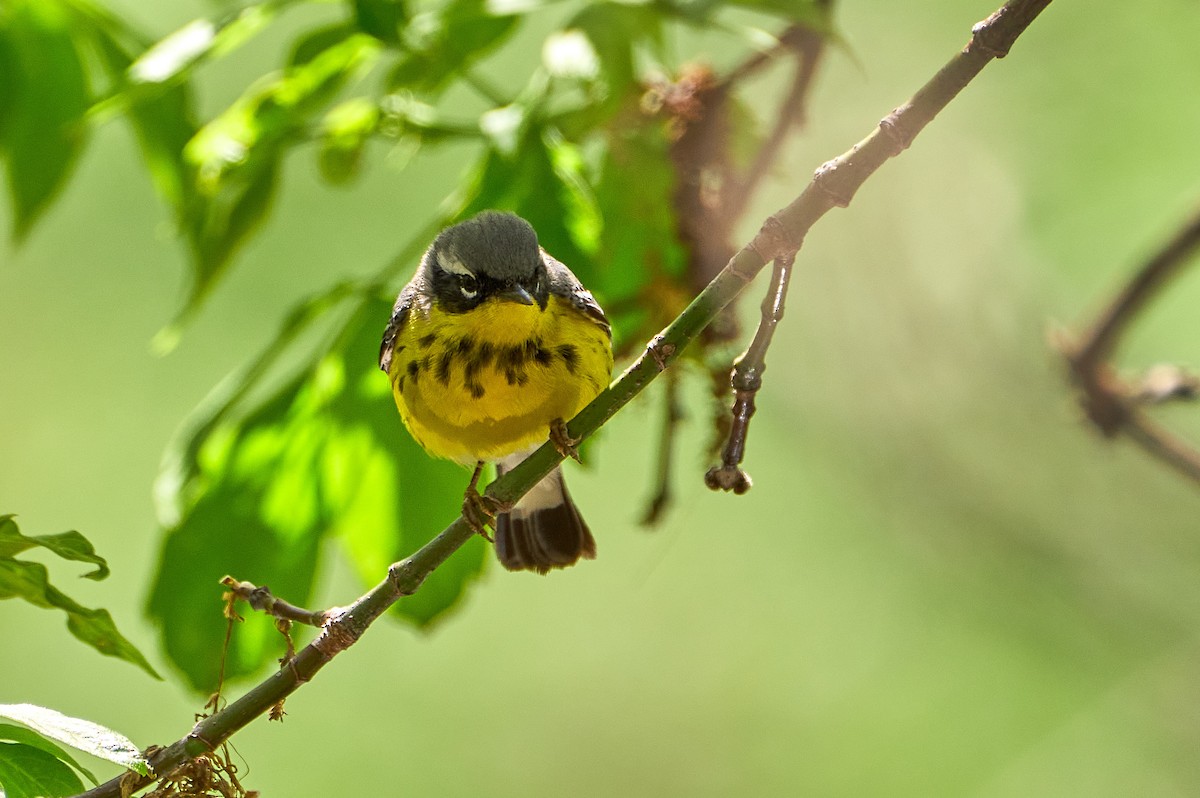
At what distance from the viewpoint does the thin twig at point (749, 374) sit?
6.79ft

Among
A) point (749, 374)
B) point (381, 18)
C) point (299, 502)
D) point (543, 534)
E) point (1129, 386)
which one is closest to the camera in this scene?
point (749, 374)

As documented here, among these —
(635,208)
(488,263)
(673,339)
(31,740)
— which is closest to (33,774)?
(31,740)

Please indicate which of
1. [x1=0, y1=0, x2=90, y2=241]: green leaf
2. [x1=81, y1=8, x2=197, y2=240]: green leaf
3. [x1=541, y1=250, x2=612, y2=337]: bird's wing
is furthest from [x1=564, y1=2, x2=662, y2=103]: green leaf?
[x1=0, y1=0, x2=90, y2=241]: green leaf

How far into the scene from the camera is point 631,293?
3.78 m

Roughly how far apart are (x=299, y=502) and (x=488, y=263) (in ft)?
2.53

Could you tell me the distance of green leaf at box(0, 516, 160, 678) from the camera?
7.04ft

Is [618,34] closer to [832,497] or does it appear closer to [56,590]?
[56,590]

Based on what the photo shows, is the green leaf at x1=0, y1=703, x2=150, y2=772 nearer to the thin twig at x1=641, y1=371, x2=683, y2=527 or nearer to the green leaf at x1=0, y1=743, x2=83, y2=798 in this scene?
the green leaf at x1=0, y1=743, x2=83, y2=798

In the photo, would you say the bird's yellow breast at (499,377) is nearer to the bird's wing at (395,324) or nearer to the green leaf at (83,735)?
the bird's wing at (395,324)

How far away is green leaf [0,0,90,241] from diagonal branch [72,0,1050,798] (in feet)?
6.18

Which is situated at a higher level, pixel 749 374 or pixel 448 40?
pixel 448 40

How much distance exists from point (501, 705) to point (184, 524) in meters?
8.00

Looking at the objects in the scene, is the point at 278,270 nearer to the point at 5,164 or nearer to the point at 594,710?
the point at 594,710

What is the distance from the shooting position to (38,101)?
3.65m
